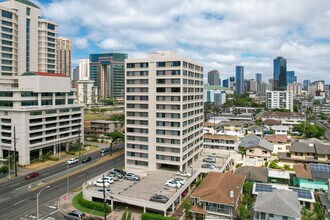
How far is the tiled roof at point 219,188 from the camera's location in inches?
1784

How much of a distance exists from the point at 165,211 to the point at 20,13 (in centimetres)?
9219

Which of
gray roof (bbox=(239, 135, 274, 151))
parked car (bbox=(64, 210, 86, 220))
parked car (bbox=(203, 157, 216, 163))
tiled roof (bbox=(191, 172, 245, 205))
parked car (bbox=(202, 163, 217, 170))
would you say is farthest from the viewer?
gray roof (bbox=(239, 135, 274, 151))

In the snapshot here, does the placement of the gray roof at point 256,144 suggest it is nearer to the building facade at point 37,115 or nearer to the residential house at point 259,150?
the residential house at point 259,150

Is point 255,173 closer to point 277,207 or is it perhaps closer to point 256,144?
point 277,207

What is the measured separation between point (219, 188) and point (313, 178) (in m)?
23.5

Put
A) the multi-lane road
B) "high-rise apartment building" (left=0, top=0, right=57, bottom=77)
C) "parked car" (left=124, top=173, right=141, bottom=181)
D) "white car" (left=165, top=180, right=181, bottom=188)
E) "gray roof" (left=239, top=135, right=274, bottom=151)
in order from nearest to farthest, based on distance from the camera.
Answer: the multi-lane road < "white car" (left=165, top=180, right=181, bottom=188) < "parked car" (left=124, top=173, right=141, bottom=181) < "gray roof" (left=239, top=135, right=274, bottom=151) < "high-rise apartment building" (left=0, top=0, right=57, bottom=77)

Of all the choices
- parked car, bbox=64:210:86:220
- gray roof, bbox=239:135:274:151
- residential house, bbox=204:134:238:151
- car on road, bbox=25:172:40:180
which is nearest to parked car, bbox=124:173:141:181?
parked car, bbox=64:210:86:220

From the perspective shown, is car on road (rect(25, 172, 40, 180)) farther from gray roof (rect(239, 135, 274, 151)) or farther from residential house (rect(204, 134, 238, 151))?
gray roof (rect(239, 135, 274, 151))

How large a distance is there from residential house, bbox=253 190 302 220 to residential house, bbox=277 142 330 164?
34.8m

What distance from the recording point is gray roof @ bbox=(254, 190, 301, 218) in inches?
1594

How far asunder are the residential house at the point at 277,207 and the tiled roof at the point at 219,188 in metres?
4.25

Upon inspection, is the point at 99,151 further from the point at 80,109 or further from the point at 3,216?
the point at 3,216

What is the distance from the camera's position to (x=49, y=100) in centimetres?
8600

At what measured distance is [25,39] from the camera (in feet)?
336
